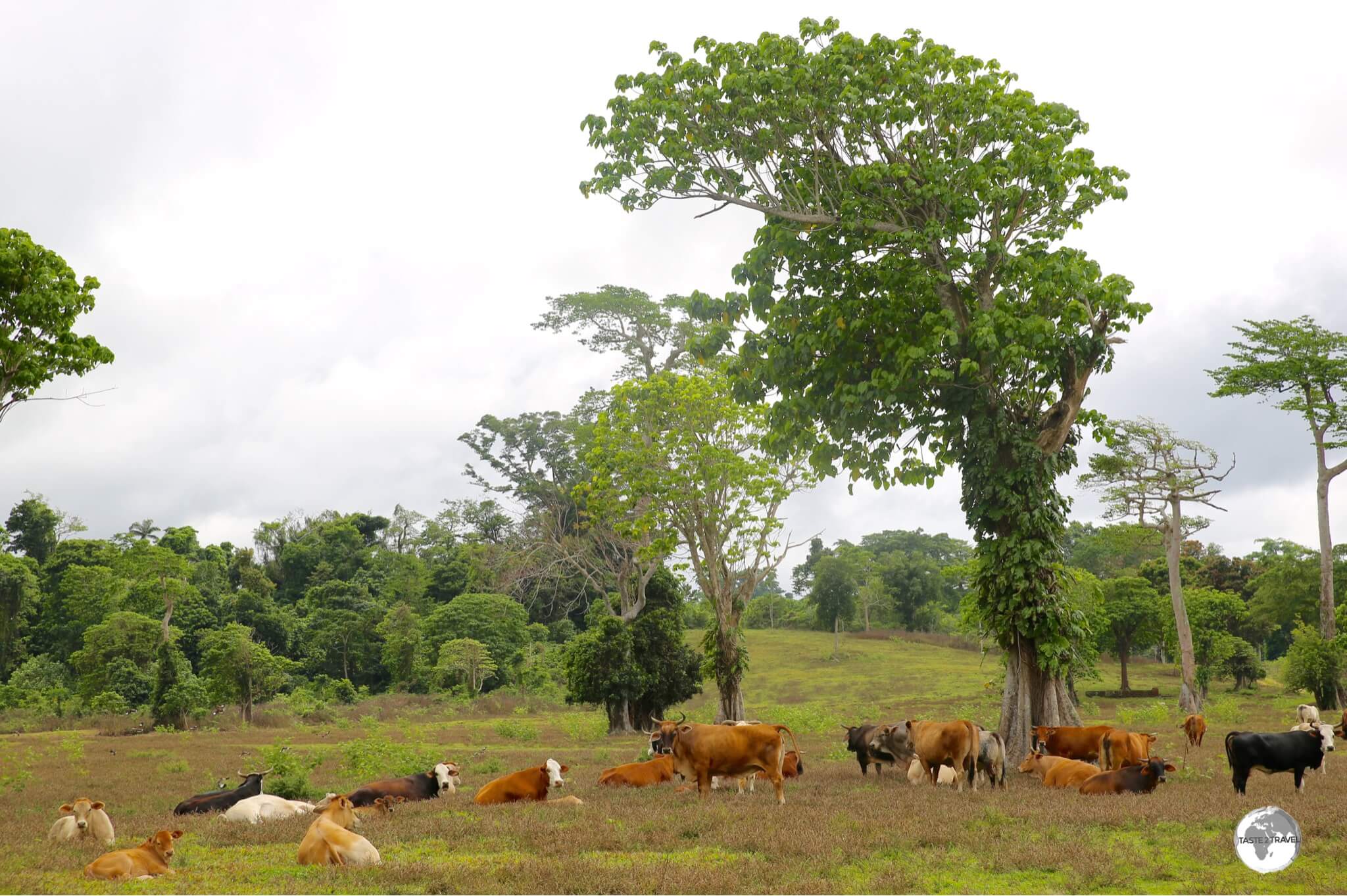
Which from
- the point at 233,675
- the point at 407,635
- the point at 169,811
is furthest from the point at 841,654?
the point at 169,811

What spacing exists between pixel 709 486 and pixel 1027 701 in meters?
13.1

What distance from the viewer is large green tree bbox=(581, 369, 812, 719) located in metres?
30.4

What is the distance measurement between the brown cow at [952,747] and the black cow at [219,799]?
408 inches

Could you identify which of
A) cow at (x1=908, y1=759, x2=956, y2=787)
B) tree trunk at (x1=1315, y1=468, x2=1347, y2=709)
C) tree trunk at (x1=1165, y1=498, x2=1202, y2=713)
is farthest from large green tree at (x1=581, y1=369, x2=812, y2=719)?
tree trunk at (x1=1315, y1=468, x2=1347, y2=709)

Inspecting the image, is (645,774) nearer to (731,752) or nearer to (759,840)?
(731,752)

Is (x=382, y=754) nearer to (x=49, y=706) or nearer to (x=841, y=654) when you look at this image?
(x=49, y=706)

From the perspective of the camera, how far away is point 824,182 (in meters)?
21.1

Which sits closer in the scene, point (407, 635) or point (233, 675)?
point (233, 675)

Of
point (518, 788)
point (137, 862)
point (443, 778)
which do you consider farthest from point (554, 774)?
point (137, 862)

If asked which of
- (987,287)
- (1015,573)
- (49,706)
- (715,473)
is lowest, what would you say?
(49,706)

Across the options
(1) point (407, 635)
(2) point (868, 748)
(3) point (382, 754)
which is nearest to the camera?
(2) point (868, 748)

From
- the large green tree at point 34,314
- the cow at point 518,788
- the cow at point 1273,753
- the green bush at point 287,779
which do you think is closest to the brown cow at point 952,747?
the cow at point 1273,753

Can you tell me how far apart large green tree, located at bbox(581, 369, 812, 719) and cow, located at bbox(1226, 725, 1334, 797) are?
17174 millimetres

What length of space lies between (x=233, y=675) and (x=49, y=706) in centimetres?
1380
